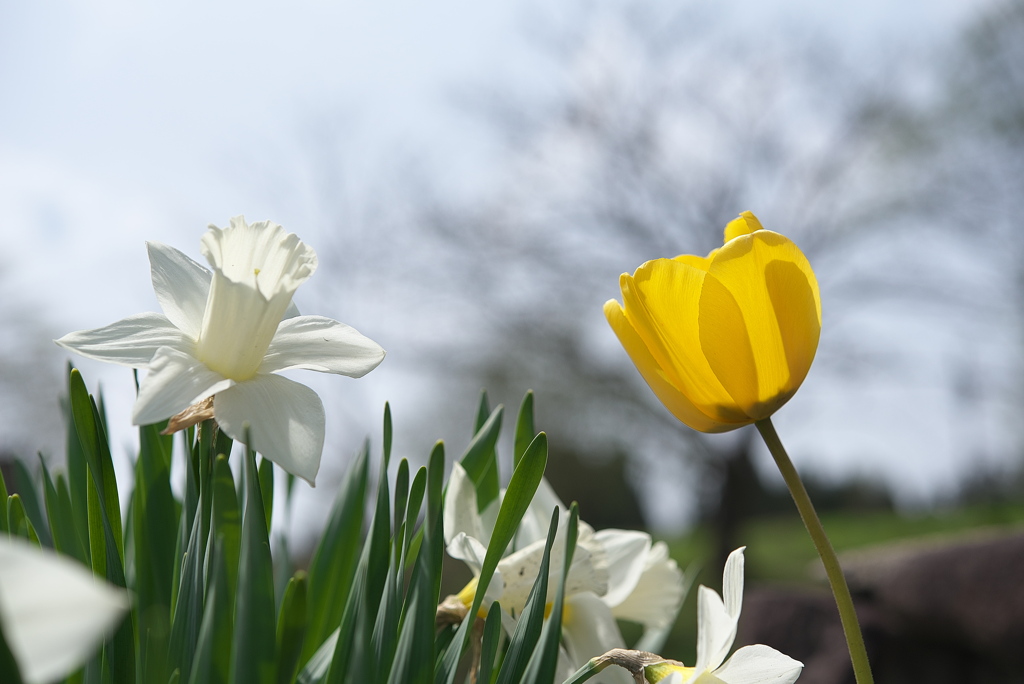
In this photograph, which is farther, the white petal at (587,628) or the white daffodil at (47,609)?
the white petal at (587,628)

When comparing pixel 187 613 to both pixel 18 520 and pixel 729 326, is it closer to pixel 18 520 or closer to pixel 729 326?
pixel 18 520

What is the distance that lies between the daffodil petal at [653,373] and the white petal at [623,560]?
113 mm

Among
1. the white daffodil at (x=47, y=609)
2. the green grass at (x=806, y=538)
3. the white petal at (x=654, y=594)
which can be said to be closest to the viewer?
the white daffodil at (x=47, y=609)

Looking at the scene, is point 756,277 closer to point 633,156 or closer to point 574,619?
point 574,619

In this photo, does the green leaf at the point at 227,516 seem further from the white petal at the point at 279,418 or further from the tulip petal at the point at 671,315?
the tulip petal at the point at 671,315

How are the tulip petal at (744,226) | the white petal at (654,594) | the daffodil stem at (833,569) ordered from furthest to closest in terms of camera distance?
the white petal at (654,594) → the tulip petal at (744,226) → the daffodil stem at (833,569)

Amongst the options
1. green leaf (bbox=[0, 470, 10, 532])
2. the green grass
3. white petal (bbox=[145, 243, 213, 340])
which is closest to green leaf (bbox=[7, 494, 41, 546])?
green leaf (bbox=[0, 470, 10, 532])

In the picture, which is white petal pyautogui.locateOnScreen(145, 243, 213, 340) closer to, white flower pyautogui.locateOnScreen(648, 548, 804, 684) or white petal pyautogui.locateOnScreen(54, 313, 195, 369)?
white petal pyautogui.locateOnScreen(54, 313, 195, 369)

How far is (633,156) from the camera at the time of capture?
706cm

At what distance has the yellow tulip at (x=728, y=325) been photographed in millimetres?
443

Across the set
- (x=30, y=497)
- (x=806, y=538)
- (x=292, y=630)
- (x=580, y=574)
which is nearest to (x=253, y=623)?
(x=292, y=630)

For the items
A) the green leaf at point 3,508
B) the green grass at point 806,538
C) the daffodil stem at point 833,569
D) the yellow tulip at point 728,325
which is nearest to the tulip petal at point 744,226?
the yellow tulip at point 728,325

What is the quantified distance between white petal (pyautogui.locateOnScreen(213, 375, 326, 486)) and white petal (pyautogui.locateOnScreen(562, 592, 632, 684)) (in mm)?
220

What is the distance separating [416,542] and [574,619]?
0.38 ft
